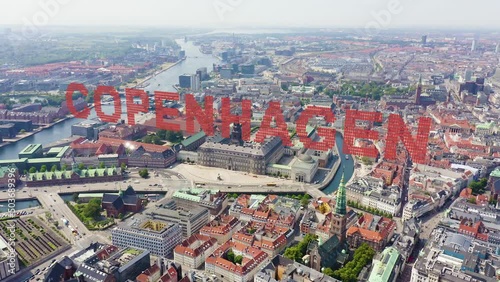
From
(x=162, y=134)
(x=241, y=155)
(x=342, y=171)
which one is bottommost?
(x=342, y=171)

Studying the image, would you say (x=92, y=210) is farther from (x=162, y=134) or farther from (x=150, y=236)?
(x=162, y=134)

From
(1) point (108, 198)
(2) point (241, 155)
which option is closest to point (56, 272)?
(1) point (108, 198)

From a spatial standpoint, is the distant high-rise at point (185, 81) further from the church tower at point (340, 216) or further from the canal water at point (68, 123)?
the church tower at point (340, 216)

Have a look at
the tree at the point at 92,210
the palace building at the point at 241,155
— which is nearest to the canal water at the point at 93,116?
the palace building at the point at 241,155

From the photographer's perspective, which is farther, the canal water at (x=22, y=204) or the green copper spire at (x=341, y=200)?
the canal water at (x=22, y=204)

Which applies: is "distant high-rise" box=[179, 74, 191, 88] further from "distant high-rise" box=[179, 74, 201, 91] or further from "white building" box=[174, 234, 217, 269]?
"white building" box=[174, 234, 217, 269]

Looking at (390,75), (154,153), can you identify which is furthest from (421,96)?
(154,153)

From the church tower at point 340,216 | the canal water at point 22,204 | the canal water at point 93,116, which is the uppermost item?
the church tower at point 340,216

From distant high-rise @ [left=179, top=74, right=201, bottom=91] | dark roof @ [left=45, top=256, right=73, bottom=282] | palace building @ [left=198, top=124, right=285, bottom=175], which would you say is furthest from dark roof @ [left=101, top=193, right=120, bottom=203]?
distant high-rise @ [left=179, top=74, right=201, bottom=91]

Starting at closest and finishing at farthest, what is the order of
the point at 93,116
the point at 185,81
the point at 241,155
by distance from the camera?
the point at 241,155
the point at 93,116
the point at 185,81

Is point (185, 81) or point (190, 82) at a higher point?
point (185, 81)

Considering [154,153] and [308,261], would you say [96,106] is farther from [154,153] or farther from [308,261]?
[308,261]

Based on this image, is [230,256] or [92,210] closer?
[230,256]
